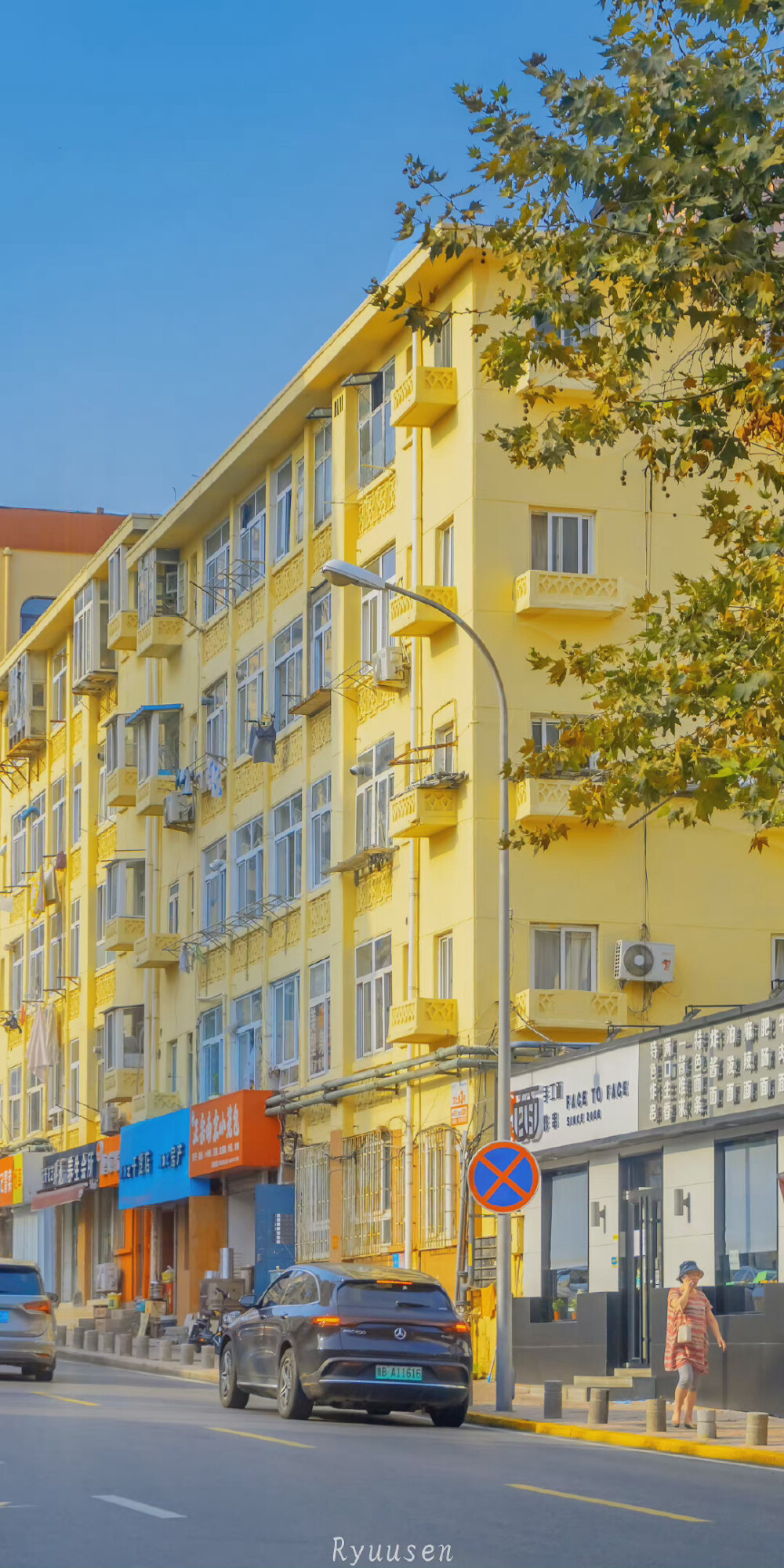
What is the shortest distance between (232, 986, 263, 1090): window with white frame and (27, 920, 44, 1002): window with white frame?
59.7ft

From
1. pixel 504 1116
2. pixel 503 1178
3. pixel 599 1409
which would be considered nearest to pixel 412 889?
pixel 504 1116

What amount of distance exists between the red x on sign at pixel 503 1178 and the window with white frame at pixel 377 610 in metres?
14.4

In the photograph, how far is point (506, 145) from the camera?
1550 cm

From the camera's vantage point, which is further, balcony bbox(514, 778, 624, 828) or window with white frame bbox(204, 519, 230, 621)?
window with white frame bbox(204, 519, 230, 621)

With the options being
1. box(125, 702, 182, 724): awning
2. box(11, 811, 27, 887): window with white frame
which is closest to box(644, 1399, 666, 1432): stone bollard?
box(125, 702, 182, 724): awning

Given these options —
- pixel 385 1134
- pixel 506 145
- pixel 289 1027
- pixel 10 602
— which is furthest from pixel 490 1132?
pixel 10 602

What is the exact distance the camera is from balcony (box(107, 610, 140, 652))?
52.6 m

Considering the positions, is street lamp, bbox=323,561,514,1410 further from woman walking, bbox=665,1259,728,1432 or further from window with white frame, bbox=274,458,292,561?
window with white frame, bbox=274,458,292,561

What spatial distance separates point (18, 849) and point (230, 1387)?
148 ft

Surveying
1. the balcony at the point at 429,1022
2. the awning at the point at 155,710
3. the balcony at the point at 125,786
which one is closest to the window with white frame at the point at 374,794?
the balcony at the point at 429,1022

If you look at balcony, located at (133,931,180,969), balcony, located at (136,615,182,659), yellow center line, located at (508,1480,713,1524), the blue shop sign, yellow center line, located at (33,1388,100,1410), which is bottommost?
yellow center line, located at (33,1388,100,1410)

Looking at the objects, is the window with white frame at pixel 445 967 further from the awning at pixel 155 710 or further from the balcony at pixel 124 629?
the balcony at pixel 124 629

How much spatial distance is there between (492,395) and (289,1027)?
1286 centimetres

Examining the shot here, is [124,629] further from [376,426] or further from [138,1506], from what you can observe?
[138,1506]
